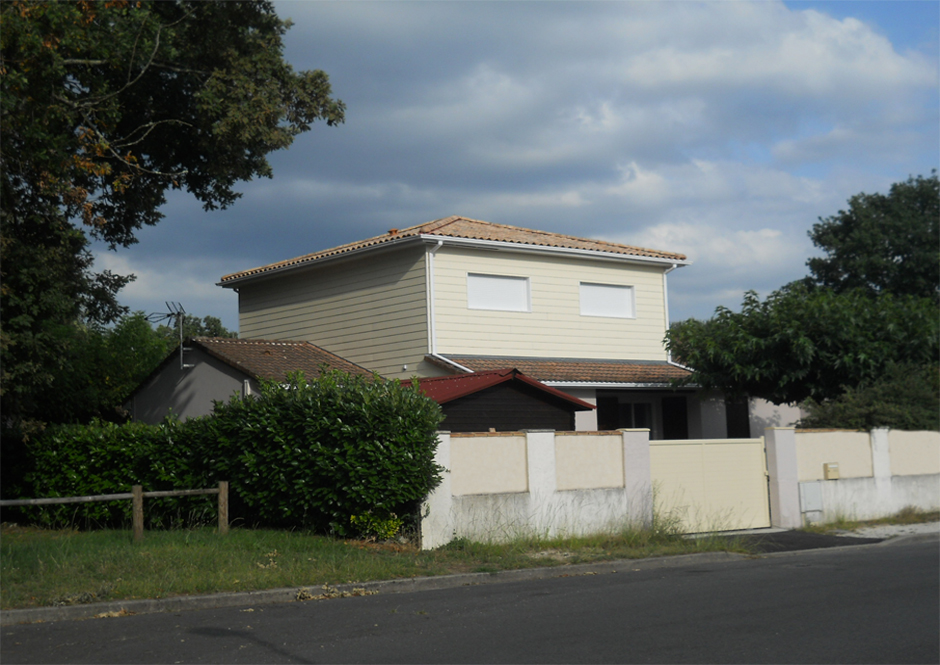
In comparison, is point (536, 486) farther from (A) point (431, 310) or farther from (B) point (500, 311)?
(B) point (500, 311)

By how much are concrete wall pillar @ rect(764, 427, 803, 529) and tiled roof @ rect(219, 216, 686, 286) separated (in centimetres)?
789

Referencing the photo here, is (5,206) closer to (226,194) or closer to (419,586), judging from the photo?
(226,194)

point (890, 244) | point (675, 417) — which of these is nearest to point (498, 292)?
point (675, 417)

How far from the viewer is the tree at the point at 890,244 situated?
137 feet

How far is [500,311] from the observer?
22.6 m

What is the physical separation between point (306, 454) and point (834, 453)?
1038 centimetres

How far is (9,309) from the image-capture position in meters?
15.7

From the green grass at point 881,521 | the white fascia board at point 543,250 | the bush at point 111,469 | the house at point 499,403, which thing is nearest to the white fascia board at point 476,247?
the white fascia board at point 543,250

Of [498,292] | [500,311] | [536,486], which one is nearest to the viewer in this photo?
[536,486]

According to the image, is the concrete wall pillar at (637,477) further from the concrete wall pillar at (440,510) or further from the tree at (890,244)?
the tree at (890,244)

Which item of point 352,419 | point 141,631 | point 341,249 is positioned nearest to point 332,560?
point 352,419

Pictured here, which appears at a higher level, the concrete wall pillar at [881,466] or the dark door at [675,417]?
the dark door at [675,417]

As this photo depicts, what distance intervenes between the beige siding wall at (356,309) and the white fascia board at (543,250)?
76 cm

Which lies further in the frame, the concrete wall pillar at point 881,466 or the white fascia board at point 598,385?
the white fascia board at point 598,385
